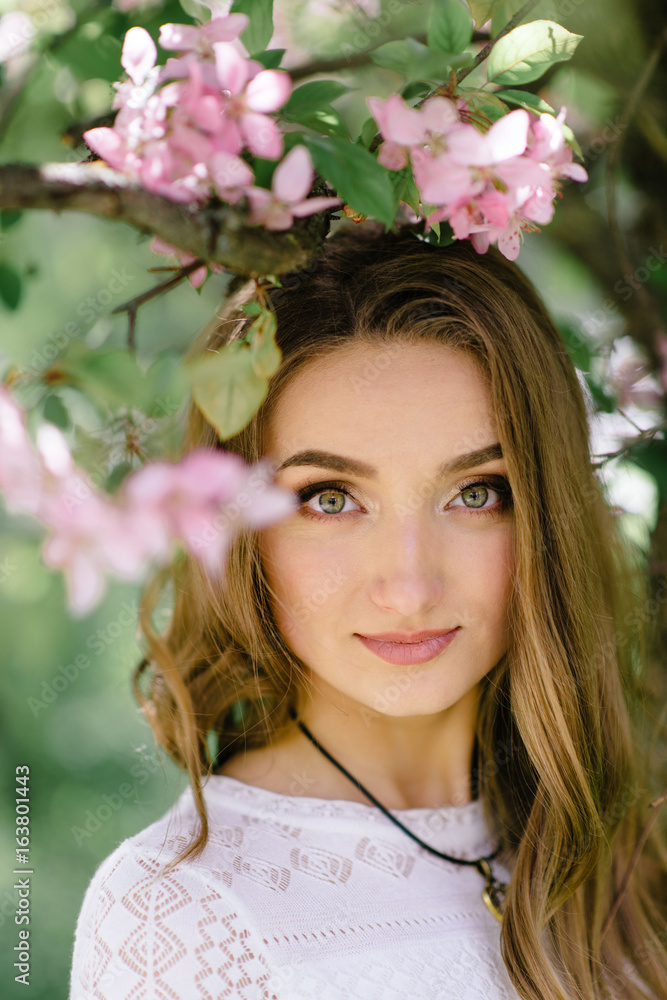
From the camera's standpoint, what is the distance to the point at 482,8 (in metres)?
0.88

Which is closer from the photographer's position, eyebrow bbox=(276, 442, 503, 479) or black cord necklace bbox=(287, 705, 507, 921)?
eyebrow bbox=(276, 442, 503, 479)

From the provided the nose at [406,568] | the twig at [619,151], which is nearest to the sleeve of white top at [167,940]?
the nose at [406,568]

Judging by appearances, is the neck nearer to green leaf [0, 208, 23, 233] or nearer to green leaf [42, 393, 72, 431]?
green leaf [42, 393, 72, 431]

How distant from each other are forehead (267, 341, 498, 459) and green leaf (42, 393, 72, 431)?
351mm

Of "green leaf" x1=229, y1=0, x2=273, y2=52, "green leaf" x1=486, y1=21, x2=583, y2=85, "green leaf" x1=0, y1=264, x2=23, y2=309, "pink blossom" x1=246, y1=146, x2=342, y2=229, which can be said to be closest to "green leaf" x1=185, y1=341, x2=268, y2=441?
"pink blossom" x1=246, y1=146, x2=342, y2=229

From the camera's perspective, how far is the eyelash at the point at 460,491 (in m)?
1.08

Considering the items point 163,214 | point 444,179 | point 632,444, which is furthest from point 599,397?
point 163,214

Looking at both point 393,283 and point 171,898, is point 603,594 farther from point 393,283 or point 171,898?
point 171,898

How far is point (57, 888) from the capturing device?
2410 mm

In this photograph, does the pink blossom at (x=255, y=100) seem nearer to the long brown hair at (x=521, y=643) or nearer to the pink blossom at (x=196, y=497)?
the pink blossom at (x=196, y=497)

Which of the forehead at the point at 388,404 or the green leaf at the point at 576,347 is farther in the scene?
the green leaf at the point at 576,347

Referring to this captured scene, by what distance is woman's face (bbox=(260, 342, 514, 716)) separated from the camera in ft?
3.36

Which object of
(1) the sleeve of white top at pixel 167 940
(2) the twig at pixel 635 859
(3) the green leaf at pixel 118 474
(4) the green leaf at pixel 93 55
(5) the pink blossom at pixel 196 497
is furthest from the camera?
(2) the twig at pixel 635 859

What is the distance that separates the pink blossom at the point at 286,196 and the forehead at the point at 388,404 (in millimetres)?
371
